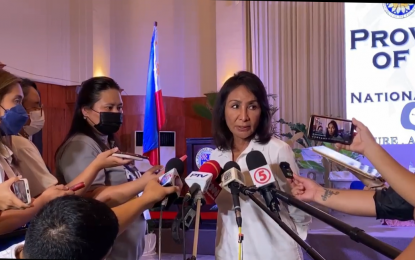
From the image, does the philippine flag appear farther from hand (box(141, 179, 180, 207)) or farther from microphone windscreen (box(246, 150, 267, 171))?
microphone windscreen (box(246, 150, 267, 171))

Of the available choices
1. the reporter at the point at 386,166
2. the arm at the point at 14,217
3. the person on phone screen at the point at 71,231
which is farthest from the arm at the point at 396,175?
the arm at the point at 14,217

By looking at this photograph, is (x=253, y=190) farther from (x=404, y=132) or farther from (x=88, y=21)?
(x=88, y=21)

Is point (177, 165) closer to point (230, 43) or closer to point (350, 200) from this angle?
→ point (350, 200)

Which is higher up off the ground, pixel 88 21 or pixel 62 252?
pixel 88 21

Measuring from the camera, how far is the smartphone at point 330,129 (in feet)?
3.80

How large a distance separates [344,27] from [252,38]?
1.36 m

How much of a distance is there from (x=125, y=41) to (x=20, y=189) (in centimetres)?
613

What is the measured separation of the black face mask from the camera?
6.40ft

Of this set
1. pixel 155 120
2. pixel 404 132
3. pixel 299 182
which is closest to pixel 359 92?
pixel 404 132

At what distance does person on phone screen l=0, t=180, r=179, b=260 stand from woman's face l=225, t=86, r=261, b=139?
0.85 metres

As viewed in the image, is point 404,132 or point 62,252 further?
point 404,132

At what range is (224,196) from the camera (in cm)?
168

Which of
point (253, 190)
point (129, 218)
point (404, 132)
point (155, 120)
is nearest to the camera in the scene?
point (253, 190)

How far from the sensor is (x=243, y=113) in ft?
5.68
